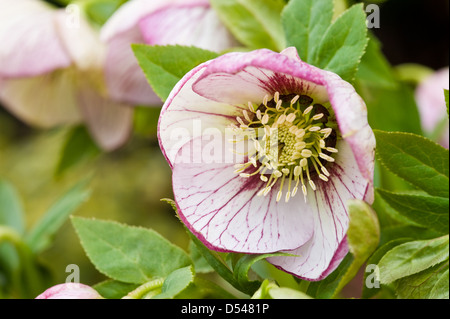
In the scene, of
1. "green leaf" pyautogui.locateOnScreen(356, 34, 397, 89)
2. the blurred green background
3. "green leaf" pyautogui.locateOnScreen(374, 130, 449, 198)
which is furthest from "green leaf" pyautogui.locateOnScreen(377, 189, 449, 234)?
the blurred green background

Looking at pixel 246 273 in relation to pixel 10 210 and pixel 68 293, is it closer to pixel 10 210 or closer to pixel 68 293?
pixel 68 293

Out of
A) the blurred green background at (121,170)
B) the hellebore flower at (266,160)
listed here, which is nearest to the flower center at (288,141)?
the hellebore flower at (266,160)

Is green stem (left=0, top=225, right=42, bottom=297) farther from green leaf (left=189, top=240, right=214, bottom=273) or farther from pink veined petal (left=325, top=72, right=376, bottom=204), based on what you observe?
pink veined petal (left=325, top=72, right=376, bottom=204)

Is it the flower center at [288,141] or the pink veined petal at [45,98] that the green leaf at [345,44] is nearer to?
the flower center at [288,141]

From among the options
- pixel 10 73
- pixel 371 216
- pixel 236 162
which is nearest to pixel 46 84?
pixel 10 73

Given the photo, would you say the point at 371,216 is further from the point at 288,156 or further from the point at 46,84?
the point at 46,84
